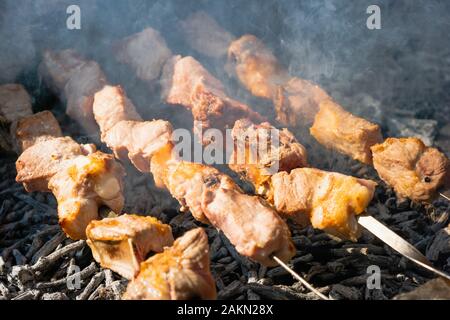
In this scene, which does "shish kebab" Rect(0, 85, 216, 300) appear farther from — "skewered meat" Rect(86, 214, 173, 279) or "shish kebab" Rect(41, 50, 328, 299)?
"shish kebab" Rect(41, 50, 328, 299)

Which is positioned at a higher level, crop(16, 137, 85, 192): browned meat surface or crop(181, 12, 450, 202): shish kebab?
crop(181, 12, 450, 202): shish kebab

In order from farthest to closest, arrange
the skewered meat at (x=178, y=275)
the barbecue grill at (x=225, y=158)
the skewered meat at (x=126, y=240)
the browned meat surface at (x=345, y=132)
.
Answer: the browned meat surface at (x=345, y=132)
the barbecue grill at (x=225, y=158)
the skewered meat at (x=126, y=240)
the skewered meat at (x=178, y=275)

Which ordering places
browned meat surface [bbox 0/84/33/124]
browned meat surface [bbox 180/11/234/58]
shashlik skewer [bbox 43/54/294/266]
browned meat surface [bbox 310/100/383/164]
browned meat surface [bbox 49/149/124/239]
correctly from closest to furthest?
shashlik skewer [bbox 43/54/294/266] → browned meat surface [bbox 49/149/124/239] → browned meat surface [bbox 310/100/383/164] → browned meat surface [bbox 0/84/33/124] → browned meat surface [bbox 180/11/234/58]

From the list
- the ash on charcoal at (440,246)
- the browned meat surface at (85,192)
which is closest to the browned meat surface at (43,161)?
the browned meat surface at (85,192)

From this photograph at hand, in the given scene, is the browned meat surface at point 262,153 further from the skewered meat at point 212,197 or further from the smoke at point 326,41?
the smoke at point 326,41

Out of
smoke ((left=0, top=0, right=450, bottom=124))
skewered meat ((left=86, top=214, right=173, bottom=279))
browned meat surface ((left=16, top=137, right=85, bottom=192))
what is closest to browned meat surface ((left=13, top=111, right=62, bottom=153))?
browned meat surface ((left=16, top=137, right=85, bottom=192))

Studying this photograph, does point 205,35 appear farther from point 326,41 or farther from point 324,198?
point 324,198
